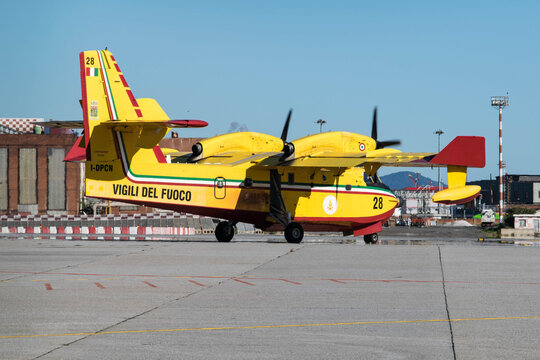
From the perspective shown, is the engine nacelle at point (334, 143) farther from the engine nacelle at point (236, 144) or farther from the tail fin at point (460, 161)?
the tail fin at point (460, 161)

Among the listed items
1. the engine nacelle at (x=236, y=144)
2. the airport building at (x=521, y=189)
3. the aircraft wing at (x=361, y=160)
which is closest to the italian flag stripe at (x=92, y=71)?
the engine nacelle at (x=236, y=144)

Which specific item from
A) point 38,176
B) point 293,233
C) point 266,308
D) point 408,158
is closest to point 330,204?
point 293,233

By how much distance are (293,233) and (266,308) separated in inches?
808

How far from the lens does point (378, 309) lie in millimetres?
11758

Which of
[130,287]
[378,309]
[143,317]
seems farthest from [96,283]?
[378,309]

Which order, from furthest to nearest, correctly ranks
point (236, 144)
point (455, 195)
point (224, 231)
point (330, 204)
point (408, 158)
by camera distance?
point (236, 144) < point (330, 204) < point (224, 231) < point (408, 158) < point (455, 195)

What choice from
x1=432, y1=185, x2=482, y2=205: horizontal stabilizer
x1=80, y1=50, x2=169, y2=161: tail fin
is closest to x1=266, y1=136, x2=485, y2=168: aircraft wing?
x1=432, y1=185, x2=482, y2=205: horizontal stabilizer

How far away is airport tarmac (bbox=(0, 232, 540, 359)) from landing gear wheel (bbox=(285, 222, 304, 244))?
1053cm

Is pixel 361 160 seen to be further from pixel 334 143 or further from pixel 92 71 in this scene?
pixel 92 71

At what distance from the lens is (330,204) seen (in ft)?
109

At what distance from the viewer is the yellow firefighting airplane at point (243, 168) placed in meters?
29.0

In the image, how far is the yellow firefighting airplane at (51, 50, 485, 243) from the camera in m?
29.0

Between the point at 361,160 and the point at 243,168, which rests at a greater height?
the point at 361,160

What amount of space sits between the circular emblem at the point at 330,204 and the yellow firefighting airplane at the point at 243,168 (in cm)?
5
